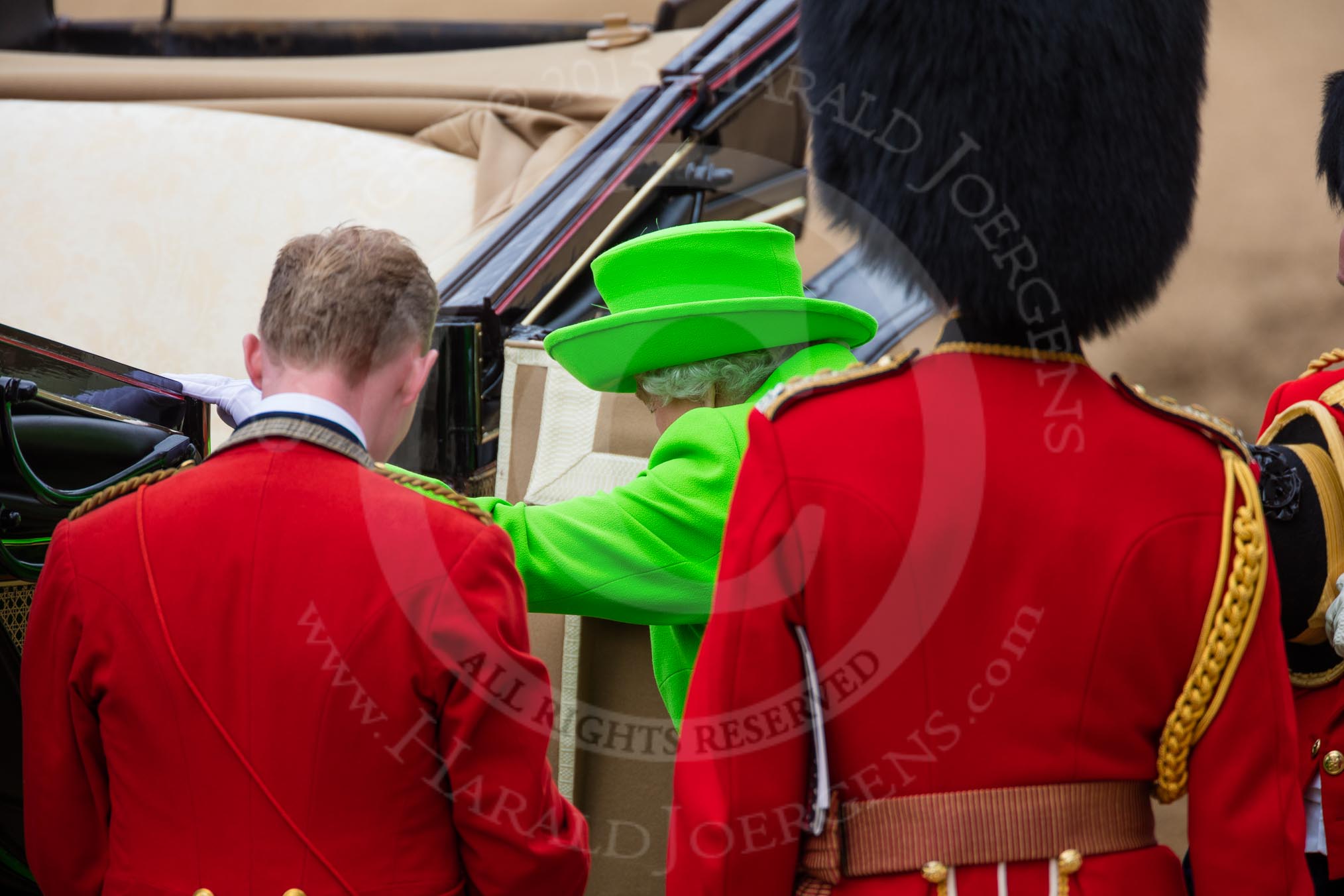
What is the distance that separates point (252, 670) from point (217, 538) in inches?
3.9

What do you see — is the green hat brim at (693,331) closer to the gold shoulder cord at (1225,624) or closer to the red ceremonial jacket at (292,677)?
the red ceremonial jacket at (292,677)

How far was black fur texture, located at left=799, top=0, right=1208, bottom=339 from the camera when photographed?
94cm

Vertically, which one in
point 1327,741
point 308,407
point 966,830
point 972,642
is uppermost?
point 308,407

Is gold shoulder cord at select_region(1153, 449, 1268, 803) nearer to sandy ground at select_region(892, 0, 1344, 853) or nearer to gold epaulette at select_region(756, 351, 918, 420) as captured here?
gold epaulette at select_region(756, 351, 918, 420)

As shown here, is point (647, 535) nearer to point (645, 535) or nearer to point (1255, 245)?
point (645, 535)

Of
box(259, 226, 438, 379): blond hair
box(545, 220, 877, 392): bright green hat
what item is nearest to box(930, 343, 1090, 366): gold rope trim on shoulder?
box(259, 226, 438, 379): blond hair

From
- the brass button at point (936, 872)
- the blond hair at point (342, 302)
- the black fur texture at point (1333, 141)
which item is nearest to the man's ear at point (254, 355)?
the blond hair at point (342, 302)

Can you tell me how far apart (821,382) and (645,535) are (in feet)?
1.47

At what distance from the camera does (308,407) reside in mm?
988

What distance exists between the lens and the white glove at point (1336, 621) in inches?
51.7

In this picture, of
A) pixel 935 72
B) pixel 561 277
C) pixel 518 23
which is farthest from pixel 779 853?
pixel 518 23

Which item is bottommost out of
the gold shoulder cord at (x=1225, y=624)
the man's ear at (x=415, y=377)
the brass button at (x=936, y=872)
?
the brass button at (x=936, y=872)

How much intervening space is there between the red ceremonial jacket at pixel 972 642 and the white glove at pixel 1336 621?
0.46 meters

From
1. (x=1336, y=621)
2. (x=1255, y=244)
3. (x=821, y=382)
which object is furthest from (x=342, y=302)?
(x=1255, y=244)
